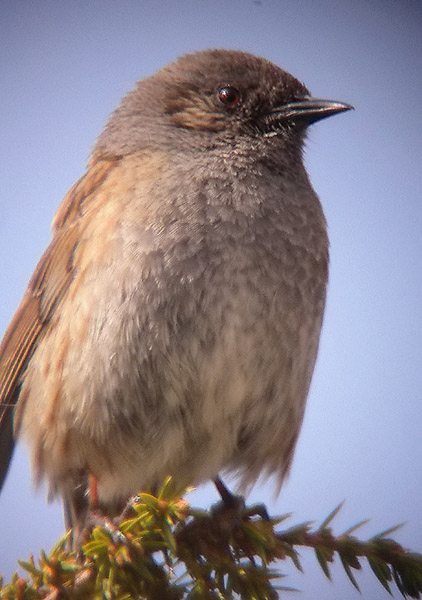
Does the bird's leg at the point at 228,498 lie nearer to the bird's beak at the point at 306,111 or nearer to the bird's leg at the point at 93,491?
the bird's leg at the point at 93,491

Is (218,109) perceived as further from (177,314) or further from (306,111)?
(177,314)

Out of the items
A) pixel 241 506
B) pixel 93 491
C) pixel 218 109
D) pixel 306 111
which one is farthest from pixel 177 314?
pixel 306 111

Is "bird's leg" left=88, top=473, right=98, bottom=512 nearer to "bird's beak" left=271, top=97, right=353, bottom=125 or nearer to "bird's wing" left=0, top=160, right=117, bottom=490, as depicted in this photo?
"bird's wing" left=0, top=160, right=117, bottom=490

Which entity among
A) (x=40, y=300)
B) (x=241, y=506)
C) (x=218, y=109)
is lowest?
(x=241, y=506)

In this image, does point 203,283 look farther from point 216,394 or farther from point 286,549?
point 286,549

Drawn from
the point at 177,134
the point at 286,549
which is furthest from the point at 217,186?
the point at 286,549

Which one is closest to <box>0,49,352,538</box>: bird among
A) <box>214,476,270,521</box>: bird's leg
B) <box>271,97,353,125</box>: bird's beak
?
<box>271,97,353,125</box>: bird's beak

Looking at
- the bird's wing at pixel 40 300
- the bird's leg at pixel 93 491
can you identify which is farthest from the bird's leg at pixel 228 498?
the bird's wing at pixel 40 300

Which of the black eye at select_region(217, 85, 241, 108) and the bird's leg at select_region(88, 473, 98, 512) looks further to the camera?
the black eye at select_region(217, 85, 241, 108)
